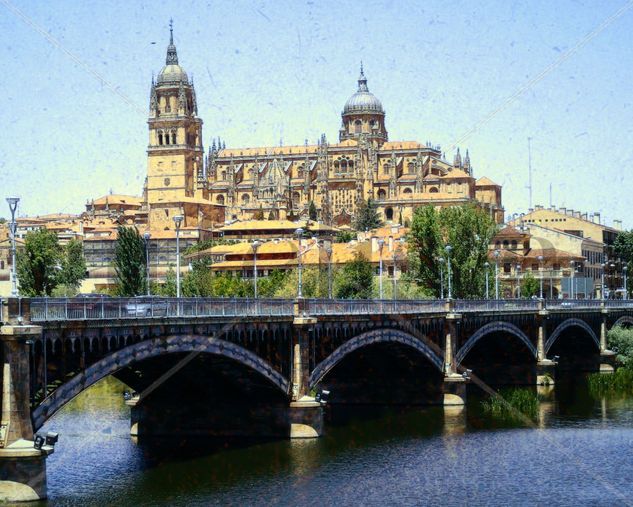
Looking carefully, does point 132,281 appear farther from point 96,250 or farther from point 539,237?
point 96,250

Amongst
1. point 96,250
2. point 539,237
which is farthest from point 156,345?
point 96,250

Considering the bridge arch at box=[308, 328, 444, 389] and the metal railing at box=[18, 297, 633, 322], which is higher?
the metal railing at box=[18, 297, 633, 322]

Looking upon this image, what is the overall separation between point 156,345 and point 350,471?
35.3 ft

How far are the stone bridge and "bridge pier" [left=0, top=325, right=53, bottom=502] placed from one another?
4 cm

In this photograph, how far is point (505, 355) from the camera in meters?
93.7

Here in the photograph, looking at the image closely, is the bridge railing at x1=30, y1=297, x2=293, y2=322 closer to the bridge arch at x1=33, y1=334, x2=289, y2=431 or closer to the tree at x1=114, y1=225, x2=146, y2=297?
the bridge arch at x1=33, y1=334, x2=289, y2=431

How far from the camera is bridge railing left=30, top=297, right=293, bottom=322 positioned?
40.9 metres

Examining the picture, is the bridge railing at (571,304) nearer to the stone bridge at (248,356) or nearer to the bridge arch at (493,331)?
the stone bridge at (248,356)

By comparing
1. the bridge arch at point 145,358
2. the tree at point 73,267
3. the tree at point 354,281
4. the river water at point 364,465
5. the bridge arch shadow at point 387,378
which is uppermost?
the tree at point 73,267

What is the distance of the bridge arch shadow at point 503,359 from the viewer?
302 feet

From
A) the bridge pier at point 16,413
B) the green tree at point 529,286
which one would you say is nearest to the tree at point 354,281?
the green tree at point 529,286

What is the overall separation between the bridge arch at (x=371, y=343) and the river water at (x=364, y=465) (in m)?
3.13

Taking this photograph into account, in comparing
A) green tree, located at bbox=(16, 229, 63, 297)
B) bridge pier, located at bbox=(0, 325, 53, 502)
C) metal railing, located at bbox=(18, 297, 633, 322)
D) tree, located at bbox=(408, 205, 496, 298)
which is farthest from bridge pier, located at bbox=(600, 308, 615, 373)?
bridge pier, located at bbox=(0, 325, 53, 502)

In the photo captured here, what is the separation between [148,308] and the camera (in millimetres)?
46719
